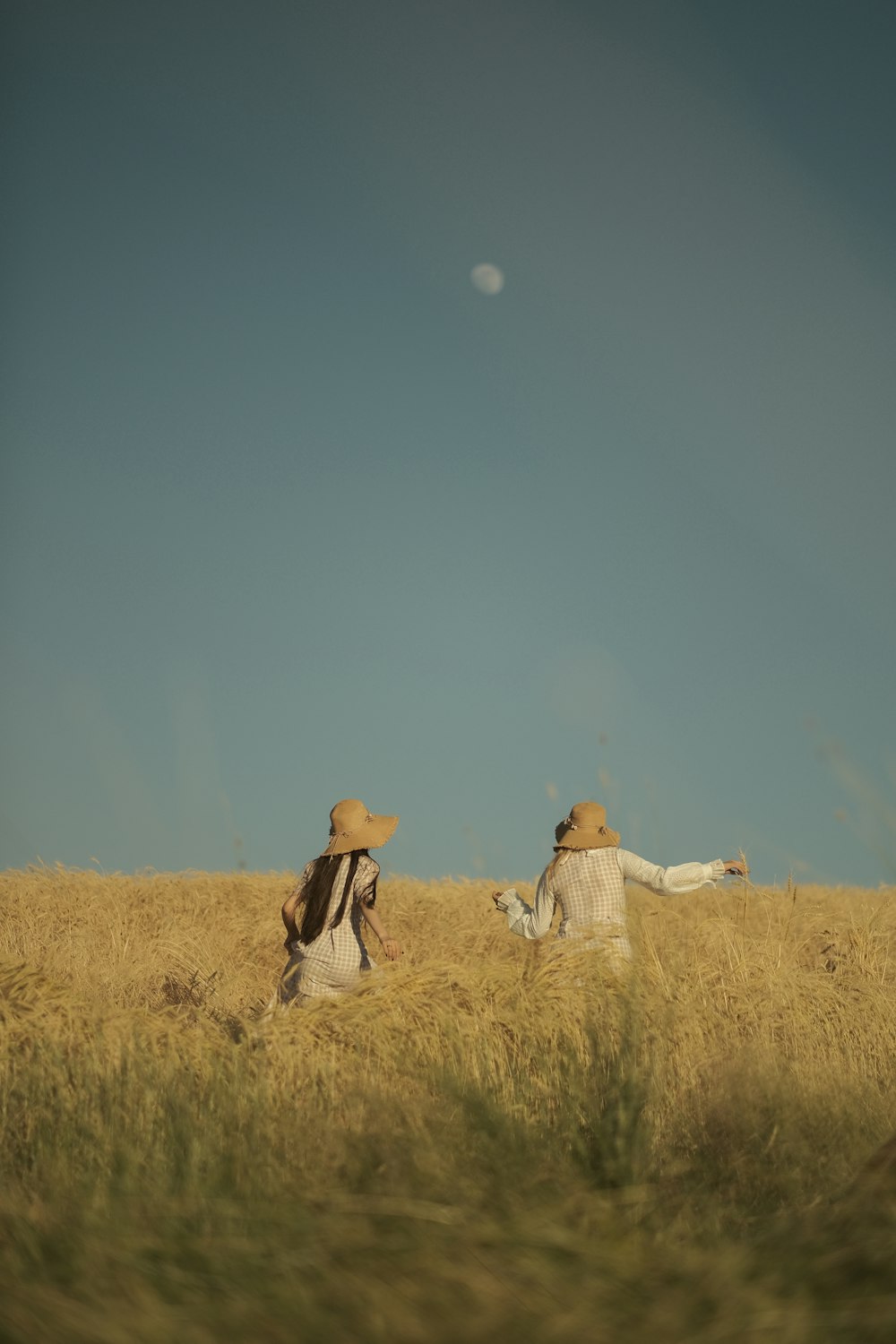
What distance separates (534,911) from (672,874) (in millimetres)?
1081

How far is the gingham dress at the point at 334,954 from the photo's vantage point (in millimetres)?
7703

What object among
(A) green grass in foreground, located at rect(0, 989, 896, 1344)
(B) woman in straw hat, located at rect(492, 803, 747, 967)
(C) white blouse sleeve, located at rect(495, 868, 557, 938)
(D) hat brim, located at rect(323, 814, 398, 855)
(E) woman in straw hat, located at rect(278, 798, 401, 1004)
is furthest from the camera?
(C) white blouse sleeve, located at rect(495, 868, 557, 938)

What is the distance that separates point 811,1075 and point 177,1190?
384 centimetres

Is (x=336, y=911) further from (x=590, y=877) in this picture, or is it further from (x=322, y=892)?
(x=590, y=877)

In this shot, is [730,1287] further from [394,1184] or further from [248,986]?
[248,986]

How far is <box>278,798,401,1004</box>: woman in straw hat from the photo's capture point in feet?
25.3

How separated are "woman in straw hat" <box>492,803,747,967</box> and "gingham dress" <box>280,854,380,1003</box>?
101cm

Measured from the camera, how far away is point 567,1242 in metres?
2.46

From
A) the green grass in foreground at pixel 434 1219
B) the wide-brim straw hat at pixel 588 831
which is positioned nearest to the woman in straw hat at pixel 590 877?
the wide-brim straw hat at pixel 588 831

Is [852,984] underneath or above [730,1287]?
above

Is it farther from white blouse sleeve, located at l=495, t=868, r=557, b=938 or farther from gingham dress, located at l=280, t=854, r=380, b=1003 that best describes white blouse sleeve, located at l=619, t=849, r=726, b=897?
gingham dress, located at l=280, t=854, r=380, b=1003

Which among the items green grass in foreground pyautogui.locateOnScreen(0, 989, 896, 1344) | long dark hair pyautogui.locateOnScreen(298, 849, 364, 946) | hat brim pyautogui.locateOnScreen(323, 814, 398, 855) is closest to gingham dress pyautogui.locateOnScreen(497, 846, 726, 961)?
hat brim pyautogui.locateOnScreen(323, 814, 398, 855)

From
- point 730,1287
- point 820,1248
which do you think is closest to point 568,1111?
point 820,1248

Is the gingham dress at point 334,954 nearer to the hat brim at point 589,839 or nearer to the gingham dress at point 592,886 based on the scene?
the gingham dress at point 592,886
